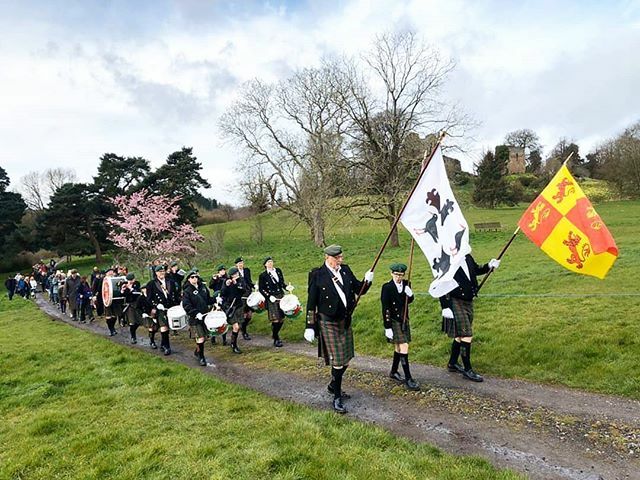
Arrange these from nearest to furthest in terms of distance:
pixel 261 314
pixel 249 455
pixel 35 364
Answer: pixel 249 455, pixel 35 364, pixel 261 314

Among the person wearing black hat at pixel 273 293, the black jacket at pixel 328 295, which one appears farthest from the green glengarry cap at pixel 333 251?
the person wearing black hat at pixel 273 293

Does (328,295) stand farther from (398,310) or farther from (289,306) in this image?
(289,306)

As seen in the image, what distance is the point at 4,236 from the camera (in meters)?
46.1

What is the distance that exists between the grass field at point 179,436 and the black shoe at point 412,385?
1.59 metres

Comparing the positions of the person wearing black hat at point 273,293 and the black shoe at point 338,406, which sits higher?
the person wearing black hat at point 273,293

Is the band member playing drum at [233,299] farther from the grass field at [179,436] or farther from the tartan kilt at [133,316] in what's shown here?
the tartan kilt at [133,316]

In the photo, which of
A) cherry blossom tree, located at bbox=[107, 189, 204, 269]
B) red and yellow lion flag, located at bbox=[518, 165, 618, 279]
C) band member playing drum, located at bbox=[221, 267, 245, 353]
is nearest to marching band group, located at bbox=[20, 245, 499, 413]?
band member playing drum, located at bbox=[221, 267, 245, 353]

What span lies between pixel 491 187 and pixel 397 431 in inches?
2142

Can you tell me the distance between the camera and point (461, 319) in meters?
7.56

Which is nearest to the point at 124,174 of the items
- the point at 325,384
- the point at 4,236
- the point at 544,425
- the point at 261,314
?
the point at 4,236

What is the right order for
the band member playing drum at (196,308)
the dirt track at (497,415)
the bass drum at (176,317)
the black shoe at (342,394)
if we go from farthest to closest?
the bass drum at (176,317), the band member playing drum at (196,308), the black shoe at (342,394), the dirt track at (497,415)

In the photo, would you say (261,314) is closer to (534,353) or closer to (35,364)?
(35,364)

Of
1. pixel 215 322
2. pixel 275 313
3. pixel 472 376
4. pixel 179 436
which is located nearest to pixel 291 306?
pixel 275 313

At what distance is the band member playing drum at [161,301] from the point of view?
11227 mm
